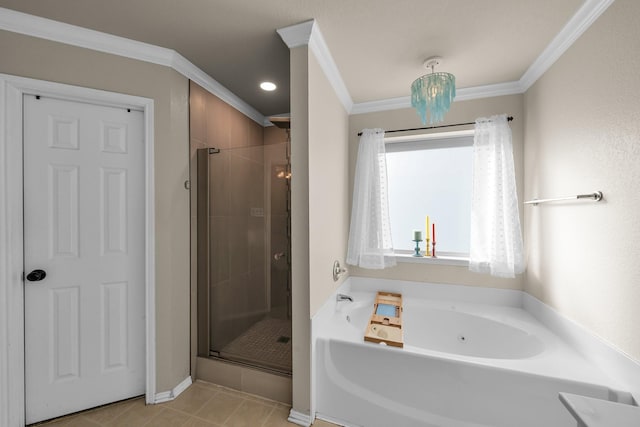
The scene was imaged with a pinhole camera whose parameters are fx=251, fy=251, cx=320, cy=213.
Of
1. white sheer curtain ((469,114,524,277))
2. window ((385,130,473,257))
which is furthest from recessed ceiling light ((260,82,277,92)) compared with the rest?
white sheer curtain ((469,114,524,277))

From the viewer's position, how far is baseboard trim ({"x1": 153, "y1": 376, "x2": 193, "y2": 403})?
1650 mm

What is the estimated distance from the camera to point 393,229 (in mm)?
2580

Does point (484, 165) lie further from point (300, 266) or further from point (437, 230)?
point (300, 266)

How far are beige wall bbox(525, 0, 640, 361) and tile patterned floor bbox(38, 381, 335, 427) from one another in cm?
163

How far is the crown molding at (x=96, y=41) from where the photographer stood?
135 cm

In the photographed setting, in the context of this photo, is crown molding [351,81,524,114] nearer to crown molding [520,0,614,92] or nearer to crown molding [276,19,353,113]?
crown molding [520,0,614,92]

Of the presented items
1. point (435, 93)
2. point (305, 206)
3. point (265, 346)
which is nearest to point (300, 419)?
point (265, 346)

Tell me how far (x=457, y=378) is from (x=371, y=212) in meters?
1.35

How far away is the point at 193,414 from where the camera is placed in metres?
1.56

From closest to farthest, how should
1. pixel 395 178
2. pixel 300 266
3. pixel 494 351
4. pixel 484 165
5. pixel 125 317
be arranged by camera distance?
pixel 300 266
pixel 125 317
pixel 494 351
pixel 484 165
pixel 395 178

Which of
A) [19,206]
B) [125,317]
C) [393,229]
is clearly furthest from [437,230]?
[19,206]

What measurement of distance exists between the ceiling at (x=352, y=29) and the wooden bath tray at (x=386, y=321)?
183 centimetres

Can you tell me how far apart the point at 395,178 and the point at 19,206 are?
107 inches

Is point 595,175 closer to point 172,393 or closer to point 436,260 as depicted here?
point 436,260
